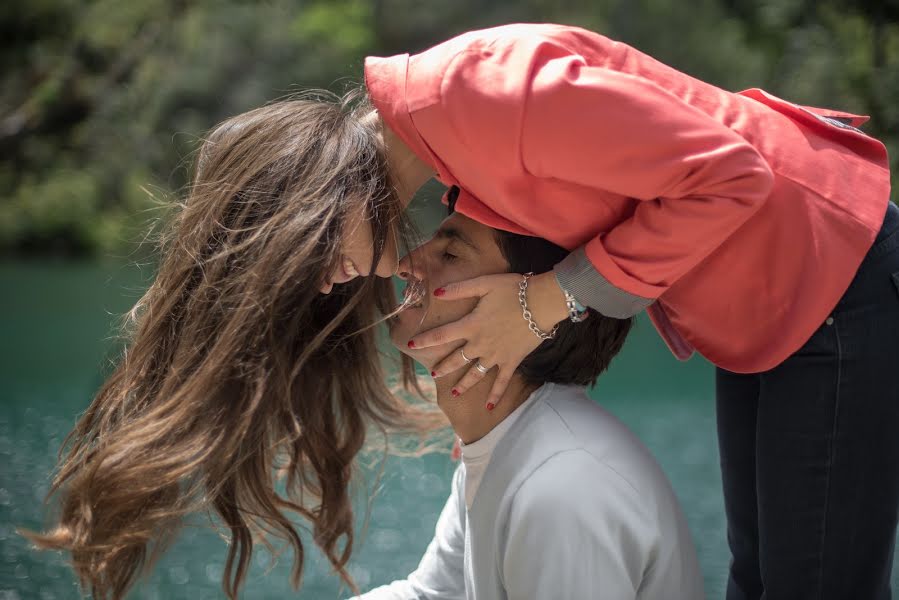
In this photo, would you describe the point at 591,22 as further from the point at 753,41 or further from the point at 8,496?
the point at 8,496

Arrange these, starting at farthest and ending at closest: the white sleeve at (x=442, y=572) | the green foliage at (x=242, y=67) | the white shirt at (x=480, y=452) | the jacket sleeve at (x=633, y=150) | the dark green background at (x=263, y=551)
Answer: the green foliage at (x=242, y=67) → the dark green background at (x=263, y=551) → the white sleeve at (x=442, y=572) → the white shirt at (x=480, y=452) → the jacket sleeve at (x=633, y=150)

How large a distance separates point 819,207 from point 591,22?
7.96 m

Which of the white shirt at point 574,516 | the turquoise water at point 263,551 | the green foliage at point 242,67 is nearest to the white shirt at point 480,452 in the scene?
the white shirt at point 574,516

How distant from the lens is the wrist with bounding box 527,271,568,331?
149 cm

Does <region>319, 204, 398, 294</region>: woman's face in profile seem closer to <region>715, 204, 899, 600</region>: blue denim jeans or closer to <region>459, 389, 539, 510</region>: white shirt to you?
Answer: <region>459, 389, 539, 510</region>: white shirt

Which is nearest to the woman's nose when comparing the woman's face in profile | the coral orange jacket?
the woman's face in profile

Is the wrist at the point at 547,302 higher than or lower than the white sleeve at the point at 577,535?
higher

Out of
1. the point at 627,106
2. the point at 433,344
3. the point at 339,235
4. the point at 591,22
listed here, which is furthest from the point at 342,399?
the point at 591,22

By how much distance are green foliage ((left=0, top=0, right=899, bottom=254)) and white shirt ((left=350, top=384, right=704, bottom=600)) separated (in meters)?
6.90

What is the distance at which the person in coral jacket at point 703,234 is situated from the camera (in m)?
1.37

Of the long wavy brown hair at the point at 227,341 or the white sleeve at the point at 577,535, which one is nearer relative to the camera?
the white sleeve at the point at 577,535

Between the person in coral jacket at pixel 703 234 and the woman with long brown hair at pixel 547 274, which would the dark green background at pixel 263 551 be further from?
the person in coral jacket at pixel 703 234

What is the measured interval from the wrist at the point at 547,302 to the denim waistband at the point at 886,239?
20.0 inches

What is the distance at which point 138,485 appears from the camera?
1.51 metres
